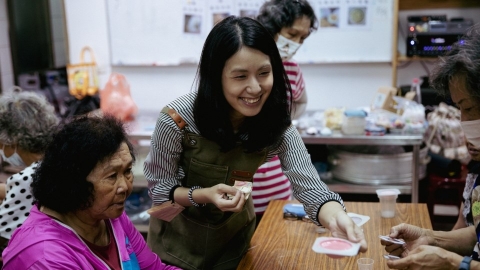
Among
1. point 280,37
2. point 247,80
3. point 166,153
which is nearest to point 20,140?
point 166,153

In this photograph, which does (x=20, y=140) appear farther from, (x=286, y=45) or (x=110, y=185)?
(x=286, y=45)

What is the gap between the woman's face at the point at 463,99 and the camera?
1.66 m

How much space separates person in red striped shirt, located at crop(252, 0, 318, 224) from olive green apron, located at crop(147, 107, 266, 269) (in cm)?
57

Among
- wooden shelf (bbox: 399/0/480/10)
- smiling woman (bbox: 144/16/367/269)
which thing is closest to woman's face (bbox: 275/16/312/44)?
smiling woman (bbox: 144/16/367/269)

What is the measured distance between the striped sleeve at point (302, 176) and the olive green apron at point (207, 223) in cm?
9

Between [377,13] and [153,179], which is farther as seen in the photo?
[377,13]

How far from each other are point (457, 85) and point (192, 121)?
0.90 meters

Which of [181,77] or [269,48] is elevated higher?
[269,48]

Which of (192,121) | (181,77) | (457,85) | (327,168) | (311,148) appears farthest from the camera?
(181,77)

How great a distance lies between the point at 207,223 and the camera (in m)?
1.93

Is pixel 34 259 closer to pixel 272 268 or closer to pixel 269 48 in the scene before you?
pixel 272 268

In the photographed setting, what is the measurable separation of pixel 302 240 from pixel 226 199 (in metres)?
0.47

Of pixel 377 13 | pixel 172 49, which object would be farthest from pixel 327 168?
pixel 172 49

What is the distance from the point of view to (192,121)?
1.84 meters
